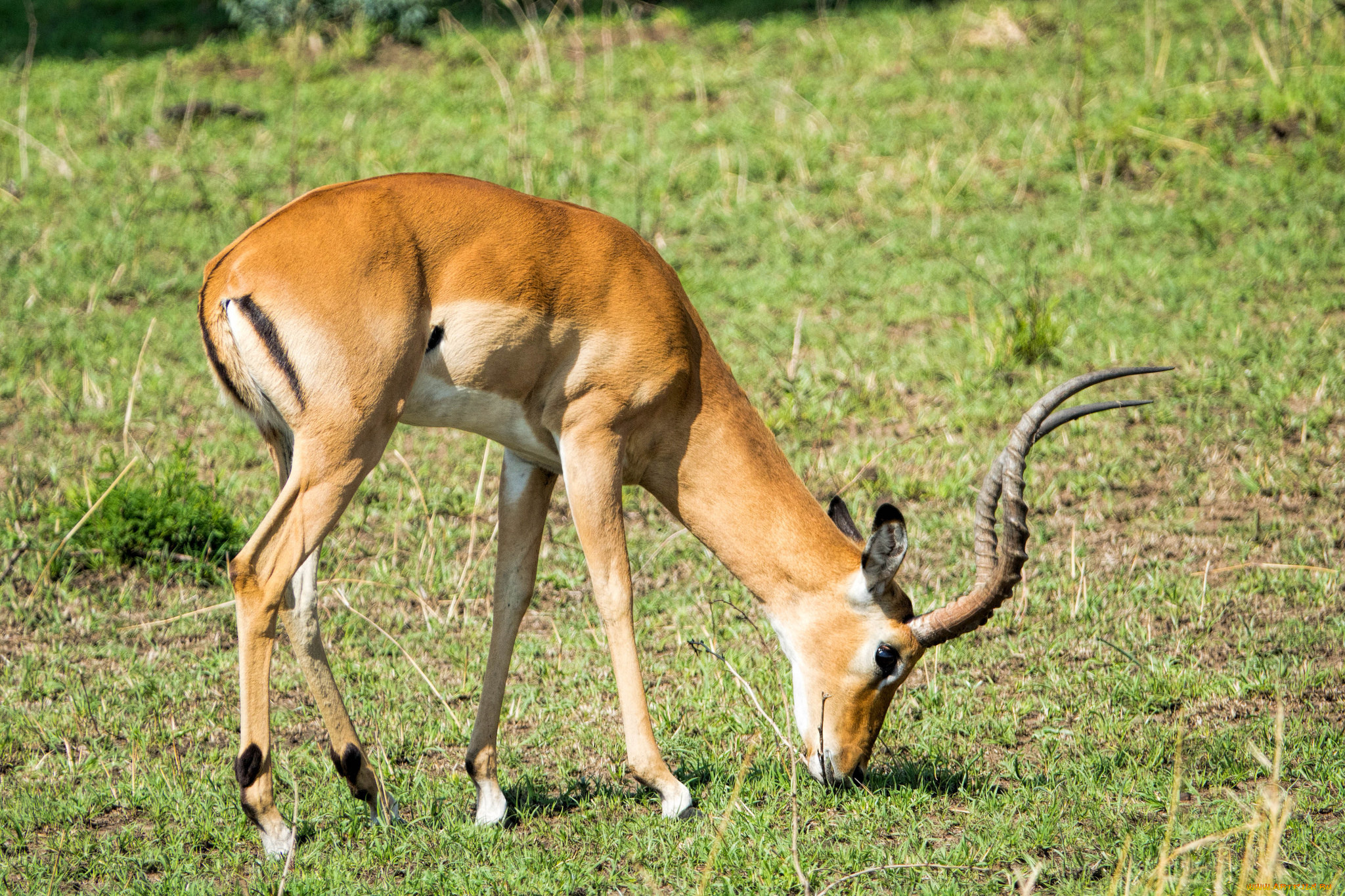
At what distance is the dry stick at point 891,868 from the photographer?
358 cm

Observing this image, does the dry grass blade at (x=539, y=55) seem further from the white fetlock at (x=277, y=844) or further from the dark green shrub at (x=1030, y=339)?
the white fetlock at (x=277, y=844)

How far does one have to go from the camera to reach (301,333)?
144 inches

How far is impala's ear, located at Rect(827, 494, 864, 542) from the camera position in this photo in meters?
4.58

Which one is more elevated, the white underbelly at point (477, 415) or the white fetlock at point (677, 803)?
the white underbelly at point (477, 415)

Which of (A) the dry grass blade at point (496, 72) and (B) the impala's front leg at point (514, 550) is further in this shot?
(A) the dry grass blade at point (496, 72)

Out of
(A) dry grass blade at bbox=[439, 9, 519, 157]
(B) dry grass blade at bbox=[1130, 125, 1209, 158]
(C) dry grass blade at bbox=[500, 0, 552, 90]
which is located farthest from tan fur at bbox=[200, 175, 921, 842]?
(C) dry grass blade at bbox=[500, 0, 552, 90]

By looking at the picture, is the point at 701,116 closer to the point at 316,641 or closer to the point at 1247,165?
the point at 1247,165

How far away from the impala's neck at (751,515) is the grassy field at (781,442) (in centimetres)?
70

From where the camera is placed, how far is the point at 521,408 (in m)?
4.13

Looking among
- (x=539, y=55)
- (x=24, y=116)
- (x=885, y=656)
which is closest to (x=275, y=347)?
(x=885, y=656)

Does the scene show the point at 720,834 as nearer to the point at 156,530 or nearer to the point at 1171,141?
the point at 156,530

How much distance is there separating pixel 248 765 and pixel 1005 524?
7.69ft

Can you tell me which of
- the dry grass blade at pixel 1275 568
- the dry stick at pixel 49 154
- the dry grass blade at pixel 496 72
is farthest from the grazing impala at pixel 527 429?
the dry stick at pixel 49 154

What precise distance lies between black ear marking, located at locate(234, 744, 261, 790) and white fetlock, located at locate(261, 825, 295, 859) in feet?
0.72
